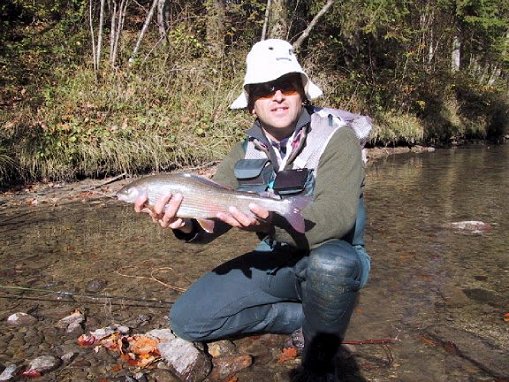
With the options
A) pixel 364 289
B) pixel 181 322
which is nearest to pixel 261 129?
pixel 181 322

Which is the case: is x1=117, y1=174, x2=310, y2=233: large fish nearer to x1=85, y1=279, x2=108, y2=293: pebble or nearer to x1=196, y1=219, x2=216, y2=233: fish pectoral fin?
x1=196, y1=219, x2=216, y2=233: fish pectoral fin

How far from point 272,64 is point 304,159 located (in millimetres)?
639

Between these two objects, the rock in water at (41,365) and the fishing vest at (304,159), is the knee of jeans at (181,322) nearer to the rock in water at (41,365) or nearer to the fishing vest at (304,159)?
the rock in water at (41,365)

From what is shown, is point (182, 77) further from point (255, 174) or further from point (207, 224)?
point (207, 224)

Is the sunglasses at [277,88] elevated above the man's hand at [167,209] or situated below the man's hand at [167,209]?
above

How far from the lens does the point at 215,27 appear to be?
1461 cm

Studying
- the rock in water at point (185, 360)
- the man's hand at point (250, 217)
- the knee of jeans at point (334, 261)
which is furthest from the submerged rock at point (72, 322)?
the knee of jeans at point (334, 261)

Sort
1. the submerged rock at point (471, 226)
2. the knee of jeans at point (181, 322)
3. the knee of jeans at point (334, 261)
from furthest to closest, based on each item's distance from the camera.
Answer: the submerged rock at point (471, 226) < the knee of jeans at point (181, 322) < the knee of jeans at point (334, 261)

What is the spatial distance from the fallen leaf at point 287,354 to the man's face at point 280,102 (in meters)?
1.48

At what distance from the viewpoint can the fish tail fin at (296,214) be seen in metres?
2.66

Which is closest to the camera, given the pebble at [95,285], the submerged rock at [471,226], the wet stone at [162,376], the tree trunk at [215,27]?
the wet stone at [162,376]

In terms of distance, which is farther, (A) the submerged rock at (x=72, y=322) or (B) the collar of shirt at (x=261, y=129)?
(A) the submerged rock at (x=72, y=322)

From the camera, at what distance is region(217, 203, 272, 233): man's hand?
2715mm

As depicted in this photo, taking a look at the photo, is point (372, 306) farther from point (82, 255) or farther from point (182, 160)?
point (182, 160)
